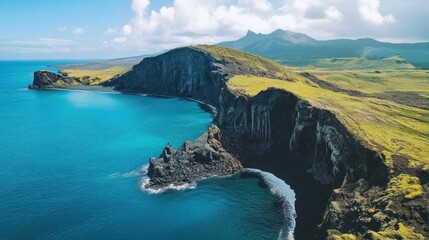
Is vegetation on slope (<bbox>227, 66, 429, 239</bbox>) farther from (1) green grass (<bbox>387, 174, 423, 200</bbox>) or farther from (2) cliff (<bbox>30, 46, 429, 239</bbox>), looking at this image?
(2) cliff (<bbox>30, 46, 429, 239</bbox>)

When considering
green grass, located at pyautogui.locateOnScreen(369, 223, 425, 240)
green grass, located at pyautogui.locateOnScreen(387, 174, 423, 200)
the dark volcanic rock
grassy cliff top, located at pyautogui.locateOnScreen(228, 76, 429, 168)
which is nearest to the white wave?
the dark volcanic rock

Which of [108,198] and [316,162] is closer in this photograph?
[108,198]

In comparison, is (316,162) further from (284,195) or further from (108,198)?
(108,198)

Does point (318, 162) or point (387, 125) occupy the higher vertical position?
point (387, 125)

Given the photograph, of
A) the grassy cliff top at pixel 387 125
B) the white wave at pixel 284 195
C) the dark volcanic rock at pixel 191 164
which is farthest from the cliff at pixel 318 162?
the white wave at pixel 284 195

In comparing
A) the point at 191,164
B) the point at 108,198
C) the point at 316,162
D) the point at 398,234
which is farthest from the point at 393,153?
the point at 108,198

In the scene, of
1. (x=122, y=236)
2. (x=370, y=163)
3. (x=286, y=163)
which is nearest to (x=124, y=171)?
(x=122, y=236)

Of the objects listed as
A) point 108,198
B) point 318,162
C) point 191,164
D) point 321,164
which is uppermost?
point 318,162
